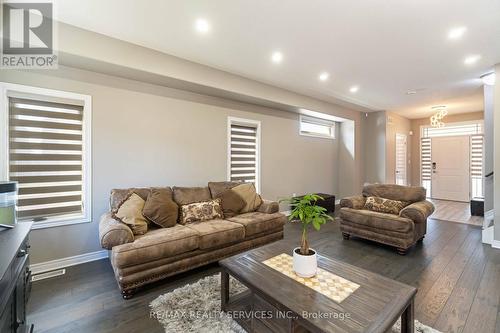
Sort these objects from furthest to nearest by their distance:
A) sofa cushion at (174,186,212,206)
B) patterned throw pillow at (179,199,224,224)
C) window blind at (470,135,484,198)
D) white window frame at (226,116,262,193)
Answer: window blind at (470,135,484,198) < white window frame at (226,116,262,193) < sofa cushion at (174,186,212,206) < patterned throw pillow at (179,199,224,224)

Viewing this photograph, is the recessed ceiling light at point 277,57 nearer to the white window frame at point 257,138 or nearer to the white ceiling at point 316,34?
the white ceiling at point 316,34

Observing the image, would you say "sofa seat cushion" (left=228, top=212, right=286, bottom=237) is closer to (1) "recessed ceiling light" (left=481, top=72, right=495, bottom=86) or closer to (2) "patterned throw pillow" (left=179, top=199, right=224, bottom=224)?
(2) "patterned throw pillow" (left=179, top=199, right=224, bottom=224)

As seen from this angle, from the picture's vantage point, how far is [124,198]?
294 cm

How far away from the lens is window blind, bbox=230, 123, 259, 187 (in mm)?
4660

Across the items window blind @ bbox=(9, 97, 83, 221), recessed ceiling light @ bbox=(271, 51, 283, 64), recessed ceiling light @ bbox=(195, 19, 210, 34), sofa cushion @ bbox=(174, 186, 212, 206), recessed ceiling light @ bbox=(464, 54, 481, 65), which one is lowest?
sofa cushion @ bbox=(174, 186, 212, 206)

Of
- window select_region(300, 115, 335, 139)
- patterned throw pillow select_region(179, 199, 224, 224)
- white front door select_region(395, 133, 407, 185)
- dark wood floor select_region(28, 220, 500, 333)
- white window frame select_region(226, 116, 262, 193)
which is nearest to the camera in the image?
dark wood floor select_region(28, 220, 500, 333)

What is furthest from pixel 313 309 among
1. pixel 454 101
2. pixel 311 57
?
pixel 454 101

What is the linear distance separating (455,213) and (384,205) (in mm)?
3601

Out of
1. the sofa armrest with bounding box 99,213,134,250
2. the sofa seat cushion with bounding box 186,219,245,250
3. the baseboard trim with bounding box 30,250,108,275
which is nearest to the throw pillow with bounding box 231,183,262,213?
the sofa seat cushion with bounding box 186,219,245,250

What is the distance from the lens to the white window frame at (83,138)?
8.43ft

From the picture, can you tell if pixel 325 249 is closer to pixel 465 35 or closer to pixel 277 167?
pixel 277 167

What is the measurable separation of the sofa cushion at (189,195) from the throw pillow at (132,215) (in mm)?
547

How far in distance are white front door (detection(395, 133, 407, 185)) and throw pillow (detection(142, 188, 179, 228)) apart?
7099mm

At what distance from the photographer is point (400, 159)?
7.63 m
